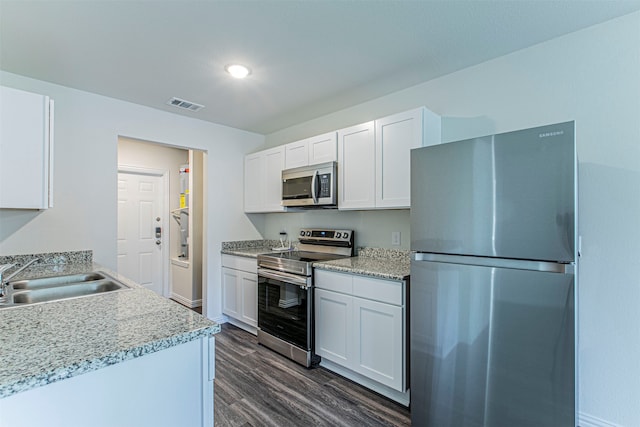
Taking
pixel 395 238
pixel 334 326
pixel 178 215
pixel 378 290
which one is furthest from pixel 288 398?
pixel 178 215

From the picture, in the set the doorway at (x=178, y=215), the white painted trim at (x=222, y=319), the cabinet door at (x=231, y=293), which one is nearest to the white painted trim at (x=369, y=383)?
the cabinet door at (x=231, y=293)

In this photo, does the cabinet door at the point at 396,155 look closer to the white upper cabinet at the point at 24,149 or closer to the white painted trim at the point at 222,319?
the white upper cabinet at the point at 24,149

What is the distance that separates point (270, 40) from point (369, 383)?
98.7 inches

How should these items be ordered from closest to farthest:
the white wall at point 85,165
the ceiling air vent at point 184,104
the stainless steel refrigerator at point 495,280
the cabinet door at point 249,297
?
the stainless steel refrigerator at point 495,280
the white wall at point 85,165
the ceiling air vent at point 184,104
the cabinet door at point 249,297

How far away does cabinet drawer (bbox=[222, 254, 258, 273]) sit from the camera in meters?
3.28

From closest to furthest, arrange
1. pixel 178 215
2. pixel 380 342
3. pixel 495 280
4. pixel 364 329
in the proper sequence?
pixel 495 280
pixel 380 342
pixel 364 329
pixel 178 215

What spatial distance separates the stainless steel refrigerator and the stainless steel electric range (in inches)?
40.3

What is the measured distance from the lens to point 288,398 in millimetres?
2188

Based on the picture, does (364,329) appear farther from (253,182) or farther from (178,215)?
(178,215)

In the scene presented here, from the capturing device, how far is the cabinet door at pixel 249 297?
127 inches

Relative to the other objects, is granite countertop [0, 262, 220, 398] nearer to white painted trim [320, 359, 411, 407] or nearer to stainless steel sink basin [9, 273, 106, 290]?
stainless steel sink basin [9, 273, 106, 290]

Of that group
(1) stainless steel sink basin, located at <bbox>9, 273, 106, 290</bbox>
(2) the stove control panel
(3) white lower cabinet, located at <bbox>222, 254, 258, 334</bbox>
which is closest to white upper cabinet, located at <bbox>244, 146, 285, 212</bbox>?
(2) the stove control panel

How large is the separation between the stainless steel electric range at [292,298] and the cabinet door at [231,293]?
52cm

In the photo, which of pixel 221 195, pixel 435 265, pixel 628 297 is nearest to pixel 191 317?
pixel 435 265
